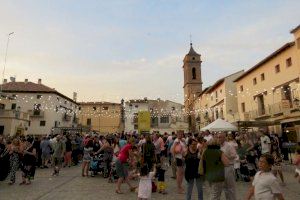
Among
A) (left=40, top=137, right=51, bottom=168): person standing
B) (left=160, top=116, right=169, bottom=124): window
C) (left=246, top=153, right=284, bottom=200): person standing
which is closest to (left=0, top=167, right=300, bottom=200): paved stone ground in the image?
(left=246, top=153, right=284, bottom=200): person standing

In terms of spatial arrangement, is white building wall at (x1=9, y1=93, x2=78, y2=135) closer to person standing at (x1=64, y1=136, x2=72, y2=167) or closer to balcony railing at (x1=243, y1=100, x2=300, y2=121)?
balcony railing at (x1=243, y1=100, x2=300, y2=121)

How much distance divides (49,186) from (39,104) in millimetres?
46988

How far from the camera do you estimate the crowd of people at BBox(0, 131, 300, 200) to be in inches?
250

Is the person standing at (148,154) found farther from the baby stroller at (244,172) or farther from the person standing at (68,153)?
the person standing at (68,153)

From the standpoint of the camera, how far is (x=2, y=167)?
12.4 meters

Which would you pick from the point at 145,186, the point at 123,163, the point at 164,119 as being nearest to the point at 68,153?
the point at 123,163

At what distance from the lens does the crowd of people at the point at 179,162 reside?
20.8ft

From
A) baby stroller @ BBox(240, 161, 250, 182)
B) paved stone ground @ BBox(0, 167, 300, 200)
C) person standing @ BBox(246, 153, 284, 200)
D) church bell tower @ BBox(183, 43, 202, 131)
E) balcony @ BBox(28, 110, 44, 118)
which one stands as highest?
church bell tower @ BBox(183, 43, 202, 131)

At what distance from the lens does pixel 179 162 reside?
958cm

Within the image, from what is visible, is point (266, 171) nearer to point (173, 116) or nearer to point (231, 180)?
point (231, 180)

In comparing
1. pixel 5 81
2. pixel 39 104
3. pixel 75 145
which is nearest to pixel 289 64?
pixel 75 145

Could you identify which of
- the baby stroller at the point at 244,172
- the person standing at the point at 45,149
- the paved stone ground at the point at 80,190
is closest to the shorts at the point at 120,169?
the paved stone ground at the point at 80,190

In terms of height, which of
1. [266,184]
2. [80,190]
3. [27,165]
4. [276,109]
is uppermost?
[276,109]

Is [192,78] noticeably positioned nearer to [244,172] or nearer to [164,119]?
[164,119]
